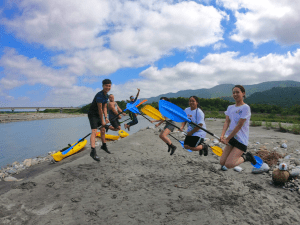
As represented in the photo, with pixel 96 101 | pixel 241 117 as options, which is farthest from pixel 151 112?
pixel 241 117

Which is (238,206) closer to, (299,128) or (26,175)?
(26,175)

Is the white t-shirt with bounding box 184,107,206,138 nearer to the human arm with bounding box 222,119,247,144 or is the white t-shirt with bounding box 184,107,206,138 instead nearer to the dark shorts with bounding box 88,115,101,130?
the human arm with bounding box 222,119,247,144

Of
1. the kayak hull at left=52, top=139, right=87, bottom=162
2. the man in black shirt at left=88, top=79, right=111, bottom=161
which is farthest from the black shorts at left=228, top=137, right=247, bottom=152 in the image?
the kayak hull at left=52, top=139, right=87, bottom=162

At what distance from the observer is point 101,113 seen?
17.4ft

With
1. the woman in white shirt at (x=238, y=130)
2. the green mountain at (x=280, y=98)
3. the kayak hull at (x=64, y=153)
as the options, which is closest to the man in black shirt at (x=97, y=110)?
the woman in white shirt at (x=238, y=130)

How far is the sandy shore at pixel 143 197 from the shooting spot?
2.99 metres

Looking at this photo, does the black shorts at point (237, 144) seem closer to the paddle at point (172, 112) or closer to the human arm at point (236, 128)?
the human arm at point (236, 128)

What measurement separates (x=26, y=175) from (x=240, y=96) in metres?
8.98

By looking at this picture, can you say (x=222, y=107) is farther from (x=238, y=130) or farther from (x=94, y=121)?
(x=238, y=130)

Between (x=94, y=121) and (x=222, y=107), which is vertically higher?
(x=94, y=121)

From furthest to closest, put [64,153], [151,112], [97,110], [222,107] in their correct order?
[222,107], [64,153], [97,110], [151,112]

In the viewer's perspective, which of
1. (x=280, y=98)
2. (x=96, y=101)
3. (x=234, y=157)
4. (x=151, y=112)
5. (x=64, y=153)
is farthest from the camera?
(x=280, y=98)

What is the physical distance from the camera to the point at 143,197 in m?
3.69

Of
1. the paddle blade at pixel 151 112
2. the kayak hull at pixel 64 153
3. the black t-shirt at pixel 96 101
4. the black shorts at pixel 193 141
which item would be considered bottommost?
the kayak hull at pixel 64 153
